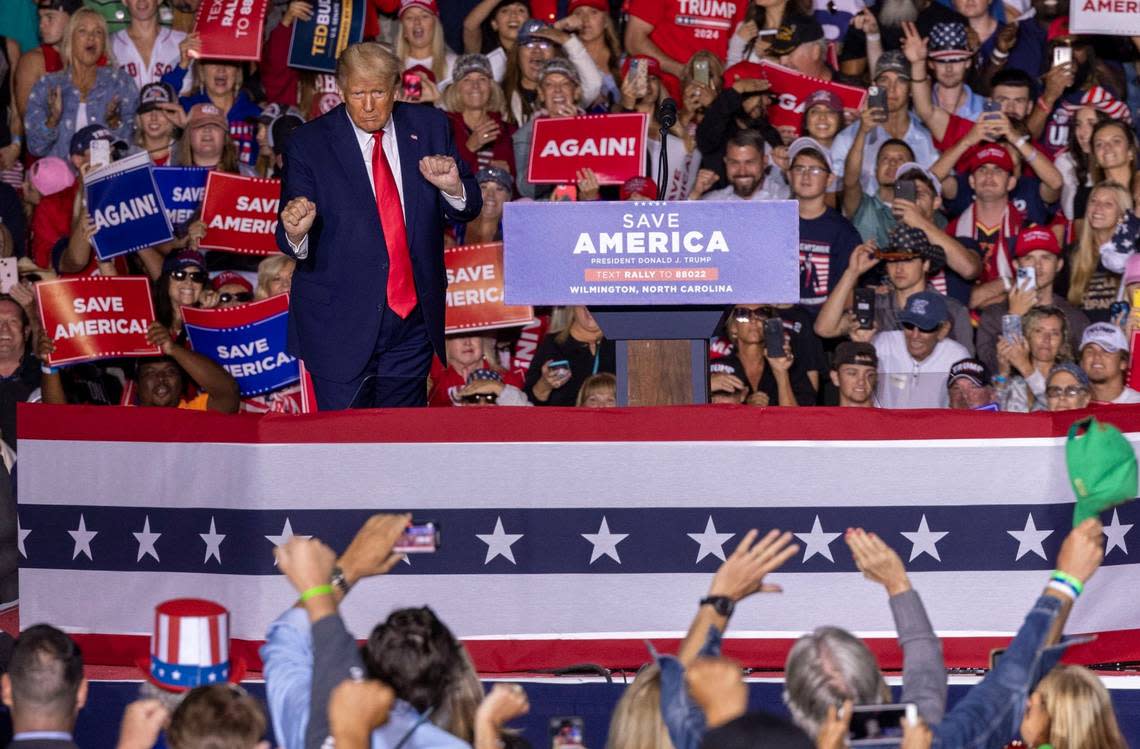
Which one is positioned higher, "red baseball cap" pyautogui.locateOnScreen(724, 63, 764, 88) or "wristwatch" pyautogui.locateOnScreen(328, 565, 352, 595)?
"red baseball cap" pyautogui.locateOnScreen(724, 63, 764, 88)

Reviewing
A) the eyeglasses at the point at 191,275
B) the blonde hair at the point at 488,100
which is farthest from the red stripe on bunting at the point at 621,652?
the blonde hair at the point at 488,100

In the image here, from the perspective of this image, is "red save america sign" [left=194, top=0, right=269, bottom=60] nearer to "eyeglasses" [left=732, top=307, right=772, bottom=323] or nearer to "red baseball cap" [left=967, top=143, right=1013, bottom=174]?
"eyeglasses" [left=732, top=307, right=772, bottom=323]

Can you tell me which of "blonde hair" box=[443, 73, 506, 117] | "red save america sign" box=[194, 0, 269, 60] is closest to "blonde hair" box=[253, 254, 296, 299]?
"blonde hair" box=[443, 73, 506, 117]

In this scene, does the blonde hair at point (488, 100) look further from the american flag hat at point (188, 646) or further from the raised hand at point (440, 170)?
the american flag hat at point (188, 646)

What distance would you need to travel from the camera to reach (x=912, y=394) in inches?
317

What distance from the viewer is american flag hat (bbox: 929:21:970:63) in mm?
10023

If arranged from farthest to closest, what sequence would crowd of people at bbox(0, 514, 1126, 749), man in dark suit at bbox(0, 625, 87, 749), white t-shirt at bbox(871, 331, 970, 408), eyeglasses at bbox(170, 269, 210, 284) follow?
1. eyeglasses at bbox(170, 269, 210, 284)
2. white t-shirt at bbox(871, 331, 970, 408)
3. man in dark suit at bbox(0, 625, 87, 749)
4. crowd of people at bbox(0, 514, 1126, 749)

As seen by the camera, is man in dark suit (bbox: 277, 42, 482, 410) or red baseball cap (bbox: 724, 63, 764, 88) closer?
man in dark suit (bbox: 277, 42, 482, 410)

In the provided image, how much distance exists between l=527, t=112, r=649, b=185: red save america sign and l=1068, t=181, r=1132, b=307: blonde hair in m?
2.12

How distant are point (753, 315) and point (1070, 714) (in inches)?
167

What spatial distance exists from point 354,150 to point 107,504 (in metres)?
1.43

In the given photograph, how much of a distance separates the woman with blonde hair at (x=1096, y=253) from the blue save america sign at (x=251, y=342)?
3723 millimetres

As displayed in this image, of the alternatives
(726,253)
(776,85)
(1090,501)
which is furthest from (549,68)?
(1090,501)

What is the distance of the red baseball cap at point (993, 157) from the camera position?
9.41 m
